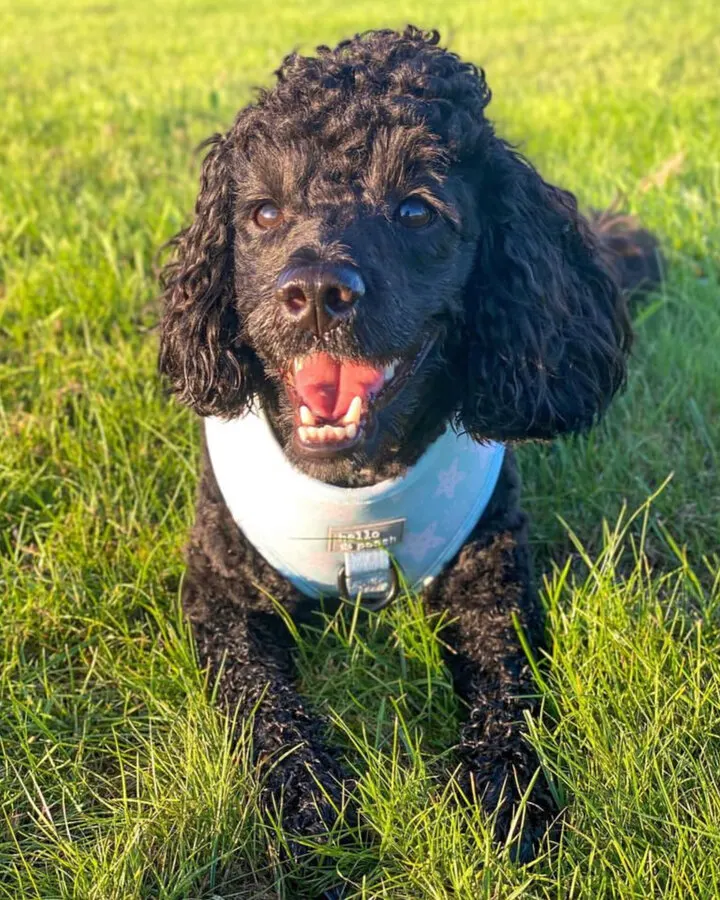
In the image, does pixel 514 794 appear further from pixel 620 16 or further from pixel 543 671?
pixel 620 16

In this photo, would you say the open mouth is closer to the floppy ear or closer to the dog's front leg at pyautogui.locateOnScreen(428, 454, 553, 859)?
the floppy ear

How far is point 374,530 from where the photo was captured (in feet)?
8.64

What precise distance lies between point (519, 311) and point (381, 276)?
0.46m

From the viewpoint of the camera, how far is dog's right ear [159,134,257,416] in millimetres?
2666

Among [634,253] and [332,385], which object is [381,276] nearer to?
[332,385]

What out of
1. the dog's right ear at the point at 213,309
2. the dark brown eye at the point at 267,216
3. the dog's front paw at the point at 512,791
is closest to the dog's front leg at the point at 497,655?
the dog's front paw at the point at 512,791

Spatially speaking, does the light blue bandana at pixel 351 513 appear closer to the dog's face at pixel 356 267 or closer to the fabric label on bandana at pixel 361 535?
the fabric label on bandana at pixel 361 535

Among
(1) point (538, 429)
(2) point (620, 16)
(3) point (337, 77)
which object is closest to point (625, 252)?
(1) point (538, 429)

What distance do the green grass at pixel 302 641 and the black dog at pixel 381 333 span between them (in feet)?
0.40

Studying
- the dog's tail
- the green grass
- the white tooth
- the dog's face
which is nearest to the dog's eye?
the dog's face

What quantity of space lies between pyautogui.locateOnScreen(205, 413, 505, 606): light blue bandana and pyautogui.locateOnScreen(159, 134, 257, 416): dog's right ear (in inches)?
5.8

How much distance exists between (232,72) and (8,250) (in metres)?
5.47

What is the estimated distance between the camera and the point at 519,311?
2.54 m

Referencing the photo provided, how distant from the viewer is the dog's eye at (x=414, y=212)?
2400 mm
